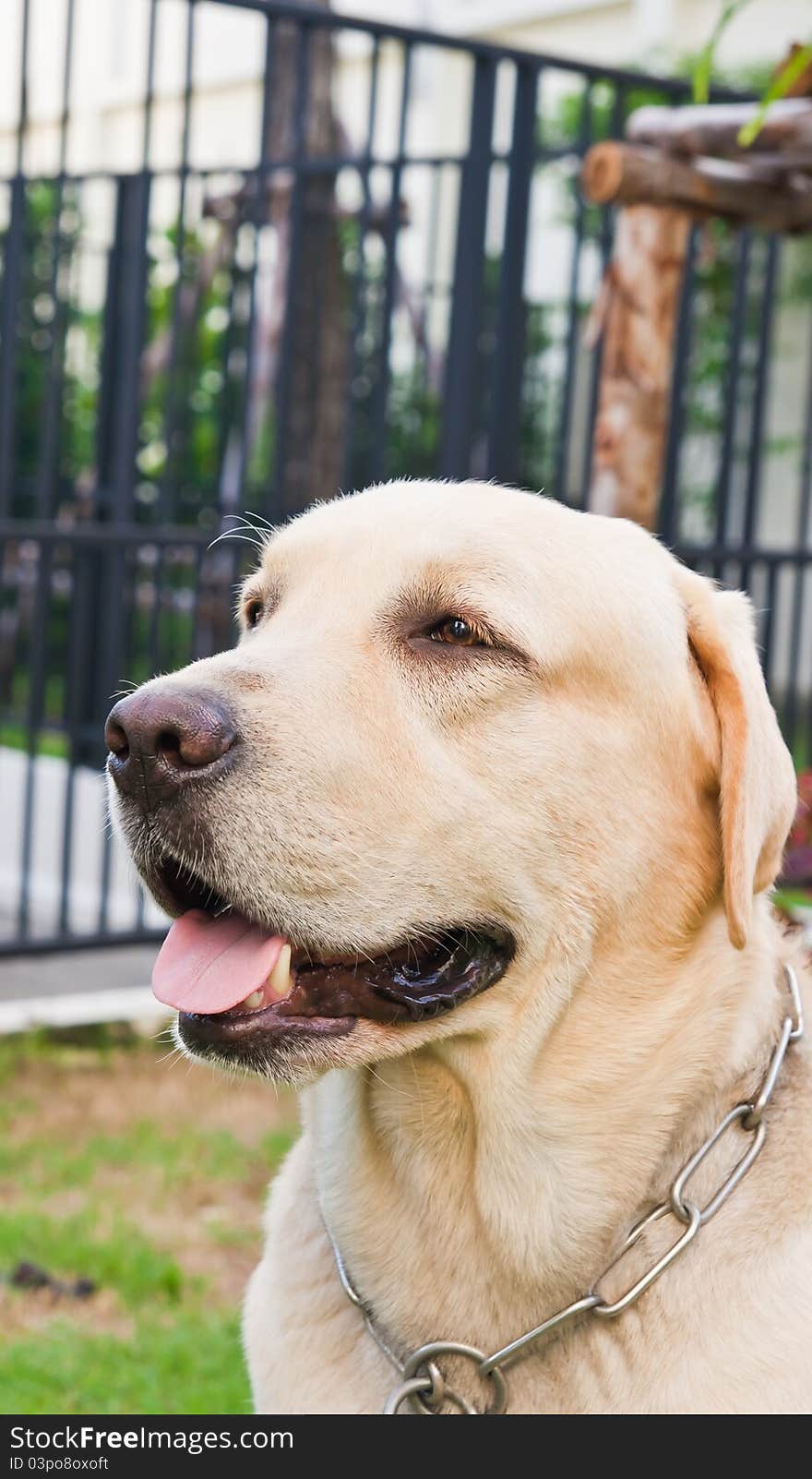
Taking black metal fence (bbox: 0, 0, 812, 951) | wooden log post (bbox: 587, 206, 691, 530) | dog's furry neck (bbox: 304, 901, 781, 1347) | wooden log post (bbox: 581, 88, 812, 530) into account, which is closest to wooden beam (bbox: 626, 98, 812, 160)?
wooden log post (bbox: 581, 88, 812, 530)

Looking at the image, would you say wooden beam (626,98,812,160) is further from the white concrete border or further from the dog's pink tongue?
the white concrete border

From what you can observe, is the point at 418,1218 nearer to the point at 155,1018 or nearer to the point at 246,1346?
the point at 246,1346

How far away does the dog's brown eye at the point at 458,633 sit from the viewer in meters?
2.52

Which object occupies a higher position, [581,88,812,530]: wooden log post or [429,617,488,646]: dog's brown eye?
[581,88,812,530]: wooden log post

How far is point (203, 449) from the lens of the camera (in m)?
13.3

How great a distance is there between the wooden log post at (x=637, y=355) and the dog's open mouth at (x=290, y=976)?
2.79 meters

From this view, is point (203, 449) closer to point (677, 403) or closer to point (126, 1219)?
point (677, 403)

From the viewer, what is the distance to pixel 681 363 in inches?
265

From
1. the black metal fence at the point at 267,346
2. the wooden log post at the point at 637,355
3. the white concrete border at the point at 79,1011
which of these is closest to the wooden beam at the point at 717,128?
the wooden log post at the point at 637,355

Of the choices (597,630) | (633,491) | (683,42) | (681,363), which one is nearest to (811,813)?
(633,491)

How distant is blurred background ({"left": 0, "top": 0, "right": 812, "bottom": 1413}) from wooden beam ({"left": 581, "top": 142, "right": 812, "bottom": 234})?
148cm

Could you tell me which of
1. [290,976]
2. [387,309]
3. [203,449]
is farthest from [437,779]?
[203,449]

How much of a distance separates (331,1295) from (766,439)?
1197cm

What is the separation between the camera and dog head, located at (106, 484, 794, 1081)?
2330mm
